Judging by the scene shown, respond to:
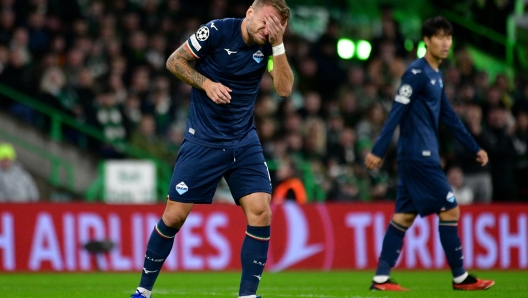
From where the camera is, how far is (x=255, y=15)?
650 centimetres

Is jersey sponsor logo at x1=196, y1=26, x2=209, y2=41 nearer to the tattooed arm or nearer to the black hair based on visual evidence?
the tattooed arm

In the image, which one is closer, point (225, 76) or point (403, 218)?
point (225, 76)

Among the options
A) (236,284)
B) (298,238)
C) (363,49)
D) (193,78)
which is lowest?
(298,238)

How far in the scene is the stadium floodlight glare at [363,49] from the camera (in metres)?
19.2

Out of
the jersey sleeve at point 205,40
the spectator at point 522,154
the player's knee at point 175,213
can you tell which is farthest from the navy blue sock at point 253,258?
the spectator at point 522,154

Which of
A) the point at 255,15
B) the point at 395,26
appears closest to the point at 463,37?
the point at 395,26

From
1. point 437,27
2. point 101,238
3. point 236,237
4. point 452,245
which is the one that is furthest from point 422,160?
point 101,238

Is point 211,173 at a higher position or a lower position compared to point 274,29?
lower

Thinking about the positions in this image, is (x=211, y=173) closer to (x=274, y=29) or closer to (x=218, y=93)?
(x=218, y=93)

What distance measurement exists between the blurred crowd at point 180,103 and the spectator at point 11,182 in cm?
163

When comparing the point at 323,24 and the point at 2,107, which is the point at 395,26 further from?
the point at 2,107

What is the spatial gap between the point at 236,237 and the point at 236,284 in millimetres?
2841

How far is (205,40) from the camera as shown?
21.8 ft

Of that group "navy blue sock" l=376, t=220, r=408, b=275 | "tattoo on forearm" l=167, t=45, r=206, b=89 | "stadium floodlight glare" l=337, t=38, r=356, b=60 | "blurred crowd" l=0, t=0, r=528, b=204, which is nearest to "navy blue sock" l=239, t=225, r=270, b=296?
"tattoo on forearm" l=167, t=45, r=206, b=89
